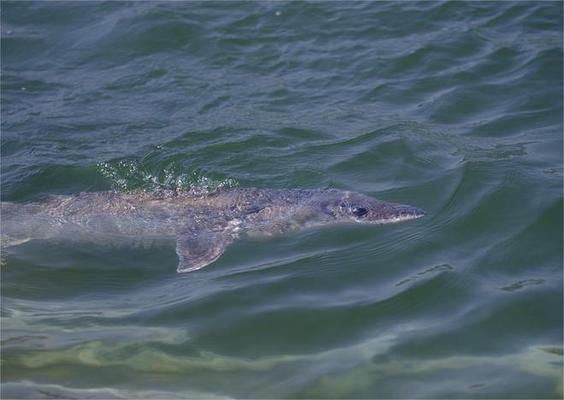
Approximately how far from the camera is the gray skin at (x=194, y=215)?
7758mm

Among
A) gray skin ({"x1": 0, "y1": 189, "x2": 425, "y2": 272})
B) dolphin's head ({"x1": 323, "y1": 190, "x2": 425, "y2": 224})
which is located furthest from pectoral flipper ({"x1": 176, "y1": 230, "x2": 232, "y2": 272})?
dolphin's head ({"x1": 323, "y1": 190, "x2": 425, "y2": 224})

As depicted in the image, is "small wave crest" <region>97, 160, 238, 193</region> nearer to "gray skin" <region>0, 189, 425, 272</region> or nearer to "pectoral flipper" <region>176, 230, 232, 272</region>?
"gray skin" <region>0, 189, 425, 272</region>

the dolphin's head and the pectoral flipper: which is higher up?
the dolphin's head

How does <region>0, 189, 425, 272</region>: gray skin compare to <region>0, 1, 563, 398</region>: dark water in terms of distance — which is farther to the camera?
<region>0, 189, 425, 272</region>: gray skin

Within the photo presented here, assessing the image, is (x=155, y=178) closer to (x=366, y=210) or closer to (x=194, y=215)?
(x=194, y=215)

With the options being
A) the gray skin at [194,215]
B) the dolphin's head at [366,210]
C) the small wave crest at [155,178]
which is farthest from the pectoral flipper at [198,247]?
the dolphin's head at [366,210]

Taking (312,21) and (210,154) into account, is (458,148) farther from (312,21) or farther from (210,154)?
(312,21)

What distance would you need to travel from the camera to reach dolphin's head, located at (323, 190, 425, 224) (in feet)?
25.2

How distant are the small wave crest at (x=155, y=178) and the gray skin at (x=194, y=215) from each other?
339 millimetres

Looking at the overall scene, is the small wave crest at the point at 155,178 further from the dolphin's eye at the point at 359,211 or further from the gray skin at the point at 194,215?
the dolphin's eye at the point at 359,211

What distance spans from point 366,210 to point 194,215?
1484 mm

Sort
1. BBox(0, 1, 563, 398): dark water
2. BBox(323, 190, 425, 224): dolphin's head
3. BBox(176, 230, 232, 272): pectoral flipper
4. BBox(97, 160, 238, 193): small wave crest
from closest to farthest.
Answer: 1. BBox(0, 1, 563, 398): dark water
2. BBox(176, 230, 232, 272): pectoral flipper
3. BBox(323, 190, 425, 224): dolphin's head
4. BBox(97, 160, 238, 193): small wave crest

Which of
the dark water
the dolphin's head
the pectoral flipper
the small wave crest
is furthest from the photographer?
the small wave crest

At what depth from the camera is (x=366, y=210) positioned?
307 inches
